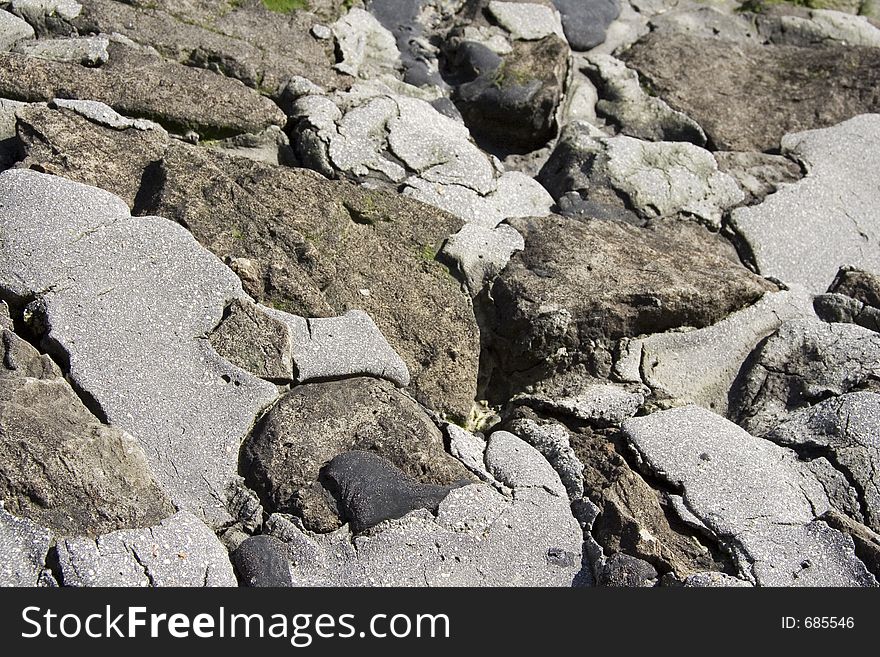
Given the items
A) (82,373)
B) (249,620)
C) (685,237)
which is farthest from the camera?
(685,237)

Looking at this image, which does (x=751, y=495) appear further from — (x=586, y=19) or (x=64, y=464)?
(x=586, y=19)

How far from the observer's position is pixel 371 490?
7.16 feet

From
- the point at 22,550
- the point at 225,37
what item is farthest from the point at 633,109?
the point at 22,550

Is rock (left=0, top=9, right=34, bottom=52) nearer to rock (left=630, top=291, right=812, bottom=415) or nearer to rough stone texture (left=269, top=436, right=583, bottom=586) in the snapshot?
rough stone texture (left=269, top=436, right=583, bottom=586)

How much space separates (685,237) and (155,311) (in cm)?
174

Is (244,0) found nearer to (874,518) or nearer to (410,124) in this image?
(410,124)

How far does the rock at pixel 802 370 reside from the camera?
2682mm

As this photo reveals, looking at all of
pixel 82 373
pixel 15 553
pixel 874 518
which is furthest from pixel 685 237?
pixel 15 553

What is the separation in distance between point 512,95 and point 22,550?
2.35 m

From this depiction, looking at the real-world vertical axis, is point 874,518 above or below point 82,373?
above

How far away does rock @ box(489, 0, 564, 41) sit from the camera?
384 cm

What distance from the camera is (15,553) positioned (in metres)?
1.87

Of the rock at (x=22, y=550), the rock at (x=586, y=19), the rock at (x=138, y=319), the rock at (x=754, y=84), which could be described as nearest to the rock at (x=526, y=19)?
the rock at (x=586, y=19)

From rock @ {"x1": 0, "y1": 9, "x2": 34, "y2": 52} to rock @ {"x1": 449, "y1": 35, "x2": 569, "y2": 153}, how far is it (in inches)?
58.6
